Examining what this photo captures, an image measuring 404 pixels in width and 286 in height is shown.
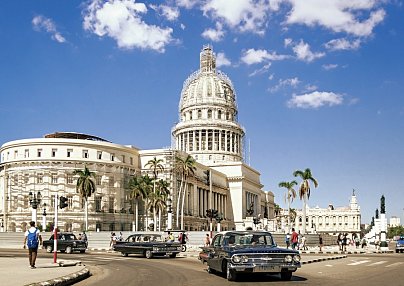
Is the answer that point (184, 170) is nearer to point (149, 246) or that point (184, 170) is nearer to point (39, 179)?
point (39, 179)

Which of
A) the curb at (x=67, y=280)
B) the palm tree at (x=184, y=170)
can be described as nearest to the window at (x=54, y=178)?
the palm tree at (x=184, y=170)

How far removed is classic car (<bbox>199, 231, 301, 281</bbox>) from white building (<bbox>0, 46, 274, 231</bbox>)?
73615 millimetres

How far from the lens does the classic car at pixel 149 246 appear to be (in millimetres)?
36250

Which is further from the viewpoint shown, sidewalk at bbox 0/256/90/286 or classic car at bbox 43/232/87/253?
classic car at bbox 43/232/87/253

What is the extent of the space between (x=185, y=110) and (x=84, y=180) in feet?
239

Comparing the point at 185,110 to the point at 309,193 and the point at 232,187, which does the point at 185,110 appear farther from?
the point at 309,193

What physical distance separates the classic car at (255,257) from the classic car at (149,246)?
1605cm

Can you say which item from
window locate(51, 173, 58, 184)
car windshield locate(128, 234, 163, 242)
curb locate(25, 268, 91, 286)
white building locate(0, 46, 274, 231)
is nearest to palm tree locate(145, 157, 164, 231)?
white building locate(0, 46, 274, 231)

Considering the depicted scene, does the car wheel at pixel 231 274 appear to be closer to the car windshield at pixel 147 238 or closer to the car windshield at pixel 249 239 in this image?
the car windshield at pixel 249 239

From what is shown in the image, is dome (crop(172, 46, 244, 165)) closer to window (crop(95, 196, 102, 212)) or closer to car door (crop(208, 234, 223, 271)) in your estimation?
window (crop(95, 196, 102, 212))

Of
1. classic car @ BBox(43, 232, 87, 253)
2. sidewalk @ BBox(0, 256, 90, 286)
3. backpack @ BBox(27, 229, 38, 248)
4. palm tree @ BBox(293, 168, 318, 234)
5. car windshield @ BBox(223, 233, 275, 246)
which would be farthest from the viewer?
palm tree @ BBox(293, 168, 318, 234)

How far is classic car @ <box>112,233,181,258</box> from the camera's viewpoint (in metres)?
36.2

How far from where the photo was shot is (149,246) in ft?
120

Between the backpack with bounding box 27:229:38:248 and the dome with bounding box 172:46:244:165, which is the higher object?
the dome with bounding box 172:46:244:165
